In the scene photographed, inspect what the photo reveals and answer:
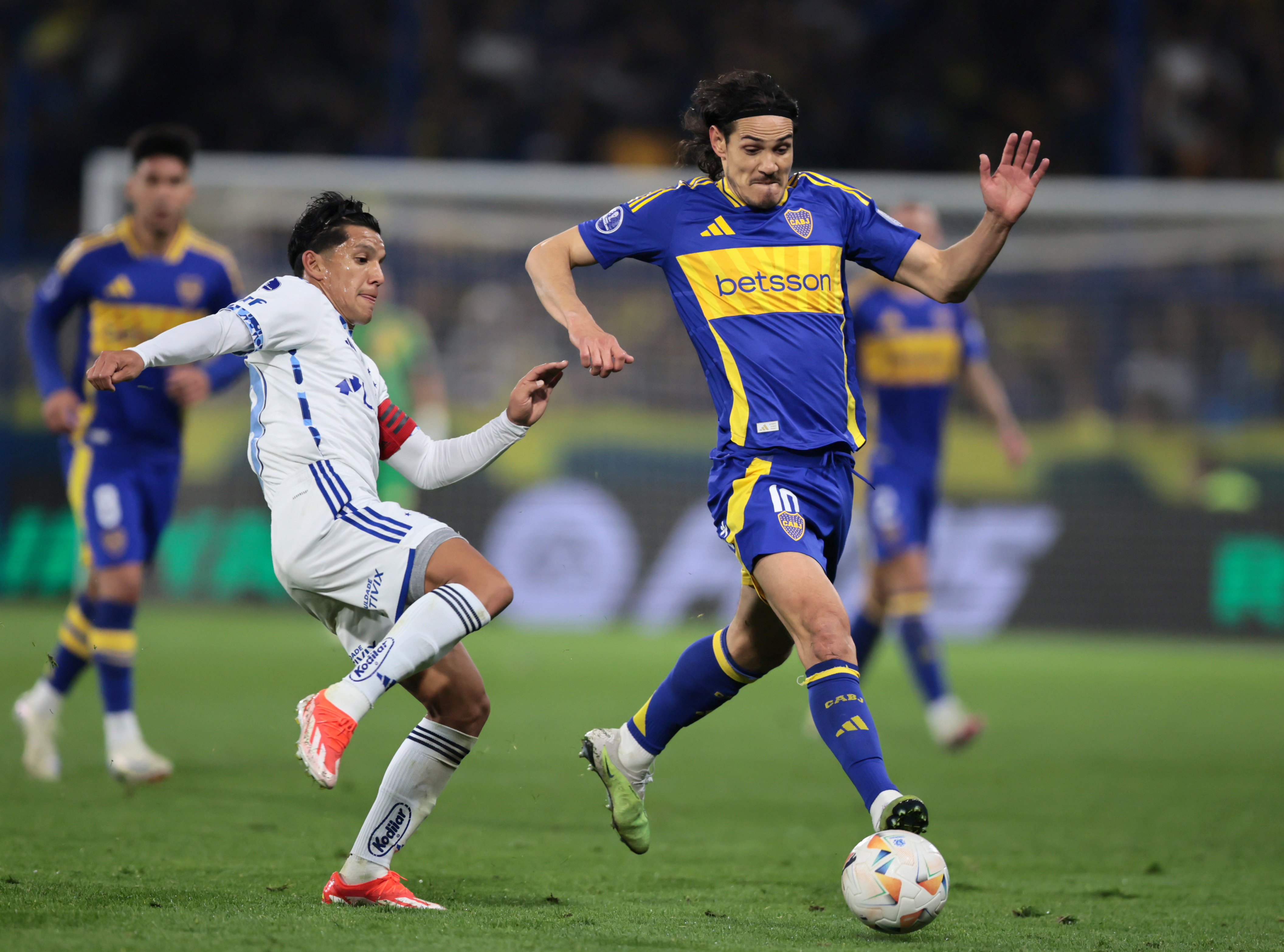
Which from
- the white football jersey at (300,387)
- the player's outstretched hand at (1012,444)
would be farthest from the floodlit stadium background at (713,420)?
the white football jersey at (300,387)

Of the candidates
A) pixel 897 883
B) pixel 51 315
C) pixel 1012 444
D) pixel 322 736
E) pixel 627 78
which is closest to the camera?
pixel 322 736

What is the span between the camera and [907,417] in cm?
778

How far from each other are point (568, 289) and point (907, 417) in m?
3.69

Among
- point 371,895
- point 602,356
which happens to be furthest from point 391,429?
point 371,895

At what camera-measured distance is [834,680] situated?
12.9 ft

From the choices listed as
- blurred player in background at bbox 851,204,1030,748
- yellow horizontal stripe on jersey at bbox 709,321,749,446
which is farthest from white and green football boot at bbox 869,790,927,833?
blurred player in background at bbox 851,204,1030,748

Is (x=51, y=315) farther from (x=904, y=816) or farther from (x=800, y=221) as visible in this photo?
(x=904, y=816)

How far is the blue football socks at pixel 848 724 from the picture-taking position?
12.3 ft

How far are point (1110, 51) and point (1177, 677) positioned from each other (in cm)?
992

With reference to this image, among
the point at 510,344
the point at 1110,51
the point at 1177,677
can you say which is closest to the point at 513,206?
the point at 510,344

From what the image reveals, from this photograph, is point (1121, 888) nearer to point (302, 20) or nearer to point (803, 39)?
point (803, 39)

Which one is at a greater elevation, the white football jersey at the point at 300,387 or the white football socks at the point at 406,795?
the white football jersey at the point at 300,387

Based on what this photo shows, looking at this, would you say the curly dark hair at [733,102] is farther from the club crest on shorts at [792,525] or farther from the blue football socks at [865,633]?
the blue football socks at [865,633]

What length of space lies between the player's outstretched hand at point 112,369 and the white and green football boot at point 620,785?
1.75m
